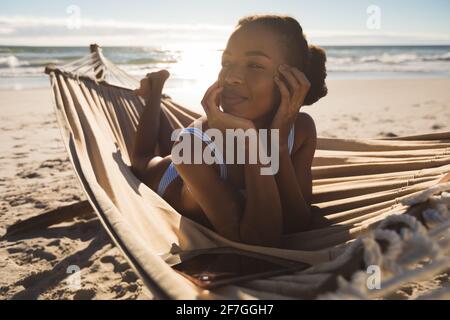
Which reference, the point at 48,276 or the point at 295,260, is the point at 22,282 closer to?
the point at 48,276

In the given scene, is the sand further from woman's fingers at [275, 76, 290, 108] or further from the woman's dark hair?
the woman's dark hair

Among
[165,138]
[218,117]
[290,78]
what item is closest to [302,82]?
[290,78]

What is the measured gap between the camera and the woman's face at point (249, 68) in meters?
1.19

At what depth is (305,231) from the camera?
1333 mm

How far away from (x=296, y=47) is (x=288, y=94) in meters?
0.18

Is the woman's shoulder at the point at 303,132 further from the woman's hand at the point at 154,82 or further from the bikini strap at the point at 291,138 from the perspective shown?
the woman's hand at the point at 154,82

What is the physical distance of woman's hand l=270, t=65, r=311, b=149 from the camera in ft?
3.95

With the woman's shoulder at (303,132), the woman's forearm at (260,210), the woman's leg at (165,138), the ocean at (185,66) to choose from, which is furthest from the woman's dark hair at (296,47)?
the ocean at (185,66)

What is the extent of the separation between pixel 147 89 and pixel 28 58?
39.6ft

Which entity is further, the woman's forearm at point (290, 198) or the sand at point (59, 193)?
the sand at point (59, 193)

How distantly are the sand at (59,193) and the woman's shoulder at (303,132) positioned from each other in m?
0.66

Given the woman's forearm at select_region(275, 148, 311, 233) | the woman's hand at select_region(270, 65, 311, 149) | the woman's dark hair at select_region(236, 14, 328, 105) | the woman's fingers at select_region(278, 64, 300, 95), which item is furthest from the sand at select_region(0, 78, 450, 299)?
the woman's dark hair at select_region(236, 14, 328, 105)

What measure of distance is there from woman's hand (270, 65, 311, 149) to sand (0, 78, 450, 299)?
2.00 feet

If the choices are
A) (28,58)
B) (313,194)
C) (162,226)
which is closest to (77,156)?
(162,226)
